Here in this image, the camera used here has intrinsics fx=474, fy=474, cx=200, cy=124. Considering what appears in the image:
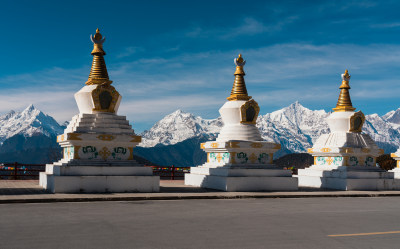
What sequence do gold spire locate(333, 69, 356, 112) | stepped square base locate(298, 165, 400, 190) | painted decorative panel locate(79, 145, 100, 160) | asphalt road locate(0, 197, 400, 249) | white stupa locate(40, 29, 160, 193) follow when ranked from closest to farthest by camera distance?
asphalt road locate(0, 197, 400, 249)
white stupa locate(40, 29, 160, 193)
painted decorative panel locate(79, 145, 100, 160)
stepped square base locate(298, 165, 400, 190)
gold spire locate(333, 69, 356, 112)

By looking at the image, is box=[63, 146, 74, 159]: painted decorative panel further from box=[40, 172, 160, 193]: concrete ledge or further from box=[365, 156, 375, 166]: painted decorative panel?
box=[365, 156, 375, 166]: painted decorative panel

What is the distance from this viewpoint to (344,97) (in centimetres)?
2923

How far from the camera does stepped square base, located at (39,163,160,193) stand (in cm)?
1953

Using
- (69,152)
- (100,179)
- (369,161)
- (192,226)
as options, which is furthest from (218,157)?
(192,226)

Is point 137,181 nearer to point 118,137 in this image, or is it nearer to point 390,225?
point 118,137

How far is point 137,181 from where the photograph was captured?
20781 mm

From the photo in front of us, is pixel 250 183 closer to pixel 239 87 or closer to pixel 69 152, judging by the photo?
pixel 239 87

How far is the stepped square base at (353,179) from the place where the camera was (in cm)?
2617

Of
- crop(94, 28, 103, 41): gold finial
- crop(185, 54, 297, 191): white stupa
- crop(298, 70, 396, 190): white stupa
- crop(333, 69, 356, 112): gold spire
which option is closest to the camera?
crop(94, 28, 103, 41): gold finial

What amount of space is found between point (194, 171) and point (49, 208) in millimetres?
12750

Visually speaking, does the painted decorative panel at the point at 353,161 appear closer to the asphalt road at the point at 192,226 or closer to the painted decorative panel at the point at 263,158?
the painted decorative panel at the point at 263,158

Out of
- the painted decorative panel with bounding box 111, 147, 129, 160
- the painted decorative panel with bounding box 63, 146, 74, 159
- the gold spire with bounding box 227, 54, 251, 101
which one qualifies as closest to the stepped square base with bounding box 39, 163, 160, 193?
the painted decorative panel with bounding box 111, 147, 129, 160

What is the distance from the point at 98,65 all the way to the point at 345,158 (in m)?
14.6

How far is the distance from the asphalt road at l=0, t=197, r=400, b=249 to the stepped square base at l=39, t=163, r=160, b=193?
10.7 feet
